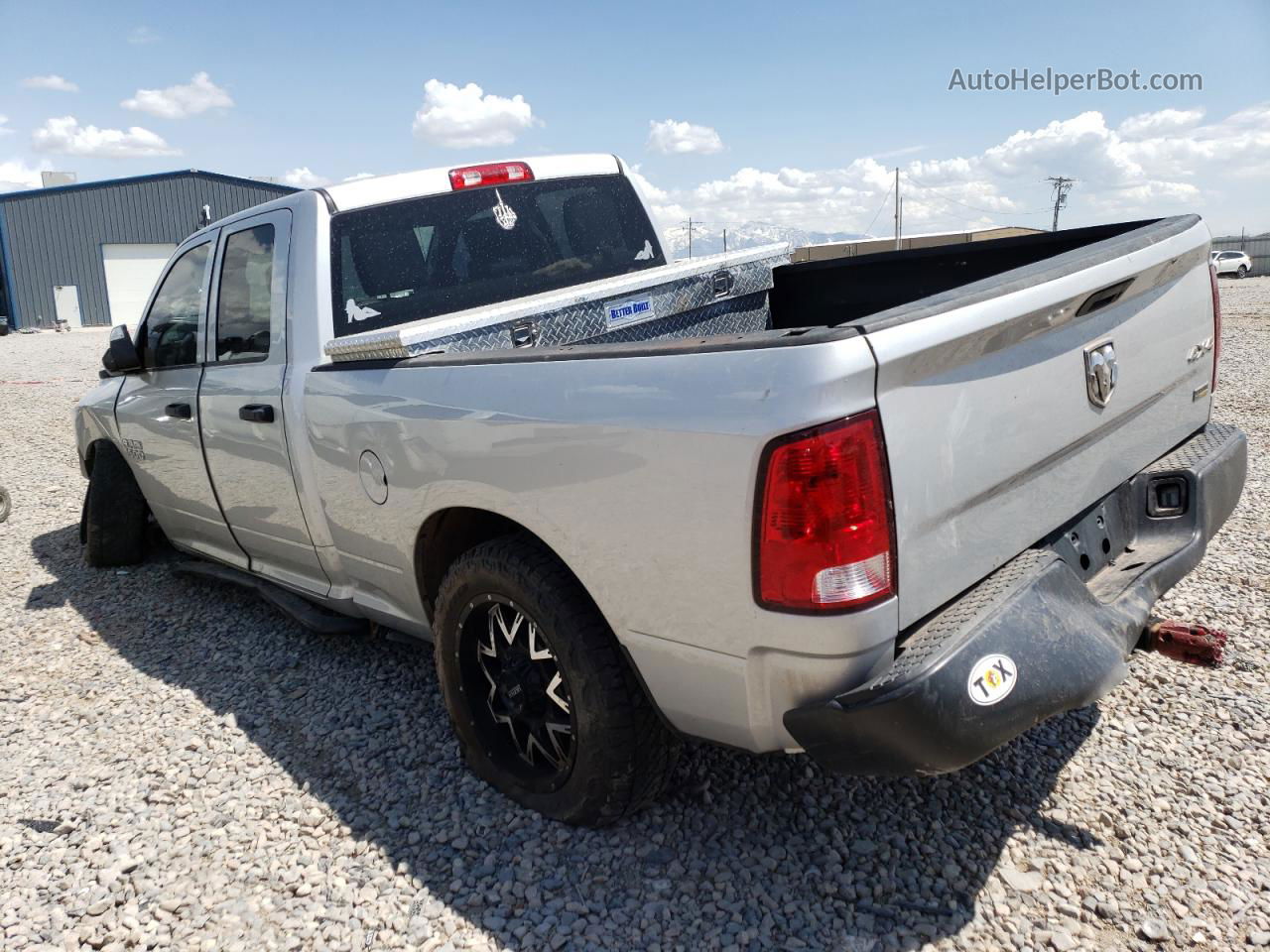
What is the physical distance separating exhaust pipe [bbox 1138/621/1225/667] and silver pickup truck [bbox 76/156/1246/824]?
110mm

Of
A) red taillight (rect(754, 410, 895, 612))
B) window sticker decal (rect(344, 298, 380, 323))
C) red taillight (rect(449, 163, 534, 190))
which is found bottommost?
red taillight (rect(754, 410, 895, 612))

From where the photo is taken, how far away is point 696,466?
2.05 metres

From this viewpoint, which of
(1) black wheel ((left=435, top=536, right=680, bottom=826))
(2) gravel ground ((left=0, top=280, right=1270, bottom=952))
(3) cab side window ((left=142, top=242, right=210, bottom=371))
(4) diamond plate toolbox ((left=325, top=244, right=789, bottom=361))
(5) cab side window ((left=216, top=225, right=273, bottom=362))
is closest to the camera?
(2) gravel ground ((left=0, top=280, right=1270, bottom=952))

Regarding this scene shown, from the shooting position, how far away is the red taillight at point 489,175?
3.94 metres

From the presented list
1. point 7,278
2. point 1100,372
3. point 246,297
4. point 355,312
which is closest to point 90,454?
point 246,297

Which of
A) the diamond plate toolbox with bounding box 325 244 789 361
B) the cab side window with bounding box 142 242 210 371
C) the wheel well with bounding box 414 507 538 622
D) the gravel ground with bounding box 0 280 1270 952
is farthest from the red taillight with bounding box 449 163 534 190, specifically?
the gravel ground with bounding box 0 280 1270 952

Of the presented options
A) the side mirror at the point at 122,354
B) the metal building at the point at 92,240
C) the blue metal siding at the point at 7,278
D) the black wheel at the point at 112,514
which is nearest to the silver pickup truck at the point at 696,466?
the side mirror at the point at 122,354

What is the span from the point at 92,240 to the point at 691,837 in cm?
4699

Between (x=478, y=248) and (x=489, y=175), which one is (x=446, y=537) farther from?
(x=489, y=175)

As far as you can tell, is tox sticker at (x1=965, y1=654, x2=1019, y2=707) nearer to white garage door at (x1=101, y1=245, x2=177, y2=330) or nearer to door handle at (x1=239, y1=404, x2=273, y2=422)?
door handle at (x1=239, y1=404, x2=273, y2=422)

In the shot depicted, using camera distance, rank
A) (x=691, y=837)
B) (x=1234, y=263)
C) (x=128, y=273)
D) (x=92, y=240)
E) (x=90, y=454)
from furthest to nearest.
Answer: (x=128, y=273), (x=1234, y=263), (x=92, y=240), (x=90, y=454), (x=691, y=837)

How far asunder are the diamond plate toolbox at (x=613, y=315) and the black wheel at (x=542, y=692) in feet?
2.56

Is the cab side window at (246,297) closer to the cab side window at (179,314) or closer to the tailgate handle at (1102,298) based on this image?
the cab side window at (179,314)

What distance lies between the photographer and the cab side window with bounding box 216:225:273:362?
368 cm
